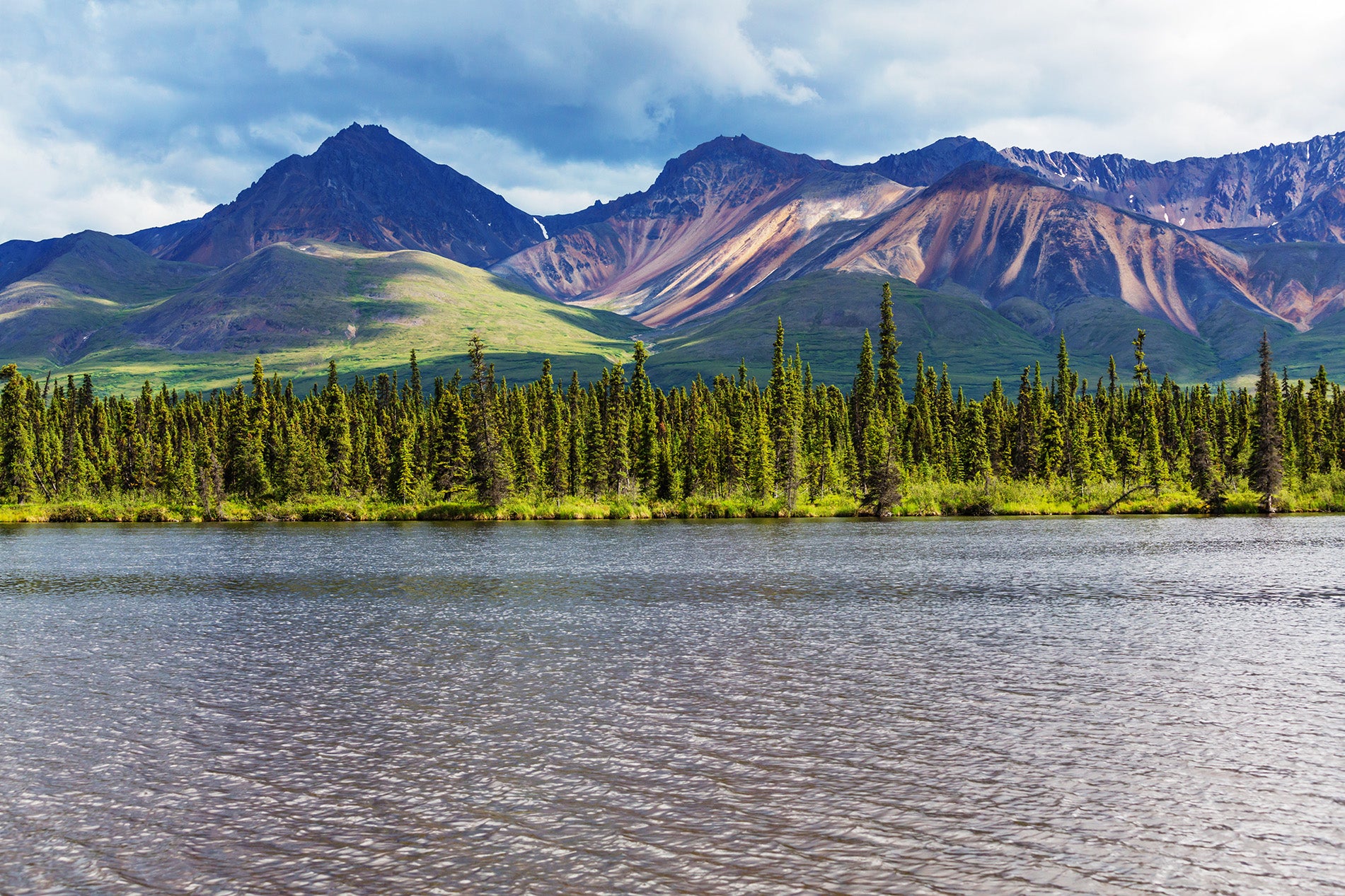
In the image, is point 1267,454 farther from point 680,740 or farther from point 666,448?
point 680,740

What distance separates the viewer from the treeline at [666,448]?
134m

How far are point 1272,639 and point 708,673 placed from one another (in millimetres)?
21741

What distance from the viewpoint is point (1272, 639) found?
35406 mm

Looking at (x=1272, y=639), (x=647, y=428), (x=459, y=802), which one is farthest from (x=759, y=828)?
(x=647, y=428)

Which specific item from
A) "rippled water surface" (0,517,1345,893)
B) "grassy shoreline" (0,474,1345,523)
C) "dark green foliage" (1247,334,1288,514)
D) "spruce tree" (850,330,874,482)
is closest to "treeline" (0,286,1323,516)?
"dark green foliage" (1247,334,1288,514)

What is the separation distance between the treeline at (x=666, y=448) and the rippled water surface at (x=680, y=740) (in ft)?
277

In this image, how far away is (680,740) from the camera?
23.0 m

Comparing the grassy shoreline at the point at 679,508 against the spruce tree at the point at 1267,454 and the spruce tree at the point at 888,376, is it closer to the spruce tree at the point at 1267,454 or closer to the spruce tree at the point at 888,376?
the spruce tree at the point at 1267,454

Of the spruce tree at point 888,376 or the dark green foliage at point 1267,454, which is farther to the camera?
the spruce tree at point 888,376

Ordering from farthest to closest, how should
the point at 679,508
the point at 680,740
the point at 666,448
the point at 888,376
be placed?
the point at 888,376 < the point at 666,448 < the point at 679,508 < the point at 680,740

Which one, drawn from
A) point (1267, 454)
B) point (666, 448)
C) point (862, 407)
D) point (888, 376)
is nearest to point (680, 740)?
point (666, 448)

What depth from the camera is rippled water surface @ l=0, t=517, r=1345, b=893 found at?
1598 centimetres

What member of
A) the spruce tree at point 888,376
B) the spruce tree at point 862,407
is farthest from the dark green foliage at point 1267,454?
the spruce tree at point 888,376

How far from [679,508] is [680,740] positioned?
112 meters
